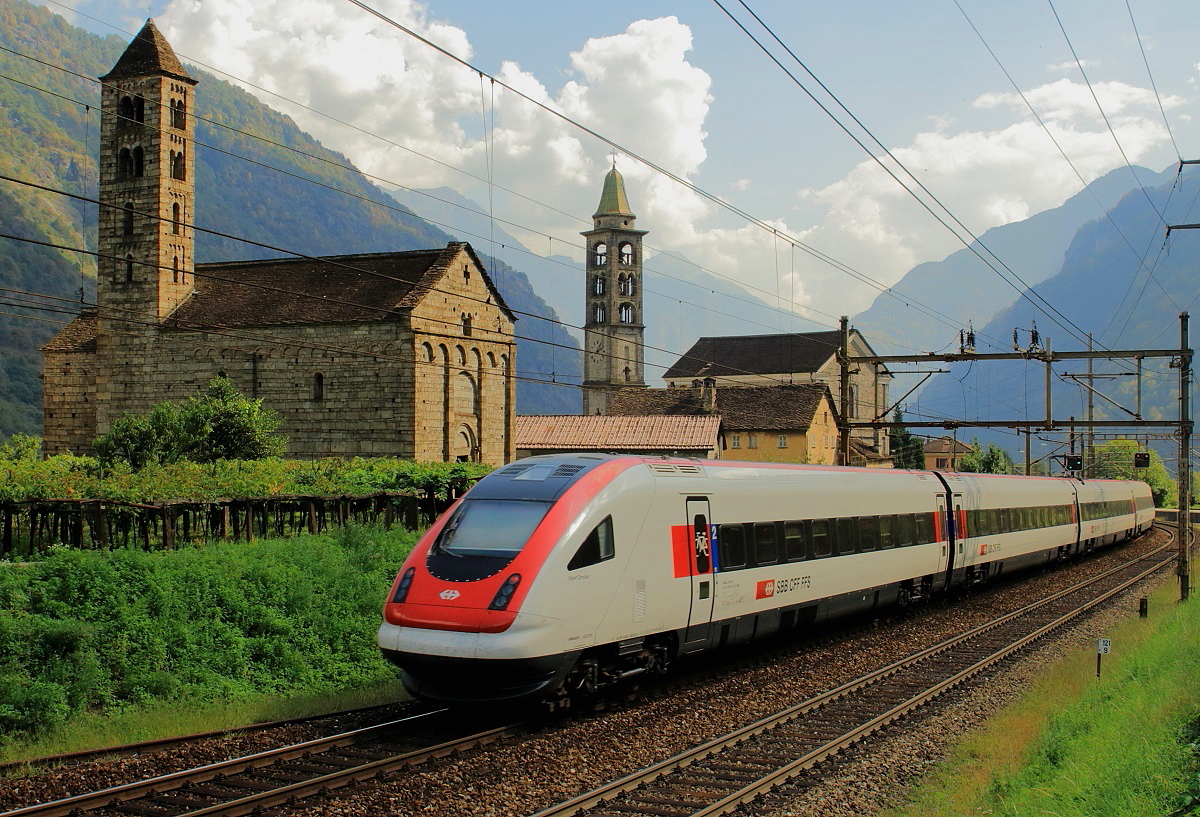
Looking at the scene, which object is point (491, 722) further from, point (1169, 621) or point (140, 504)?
point (1169, 621)

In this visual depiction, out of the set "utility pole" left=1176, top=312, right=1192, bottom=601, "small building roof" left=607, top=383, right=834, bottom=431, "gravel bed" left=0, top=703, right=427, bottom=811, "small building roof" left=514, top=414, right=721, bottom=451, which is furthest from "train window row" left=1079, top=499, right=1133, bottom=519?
"gravel bed" left=0, top=703, right=427, bottom=811

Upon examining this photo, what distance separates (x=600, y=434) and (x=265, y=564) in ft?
140

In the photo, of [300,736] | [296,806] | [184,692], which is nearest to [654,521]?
[300,736]

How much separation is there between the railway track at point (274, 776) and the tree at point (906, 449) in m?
77.6

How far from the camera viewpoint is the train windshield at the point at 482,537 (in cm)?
1175

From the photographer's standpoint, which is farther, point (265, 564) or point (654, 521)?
point (265, 564)

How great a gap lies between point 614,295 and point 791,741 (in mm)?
95535

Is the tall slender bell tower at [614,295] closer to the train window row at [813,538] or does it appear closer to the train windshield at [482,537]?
the train window row at [813,538]

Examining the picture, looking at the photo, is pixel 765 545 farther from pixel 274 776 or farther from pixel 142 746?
pixel 142 746

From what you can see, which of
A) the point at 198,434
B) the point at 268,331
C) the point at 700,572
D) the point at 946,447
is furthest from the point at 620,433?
the point at 946,447

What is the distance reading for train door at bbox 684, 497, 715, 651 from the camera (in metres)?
13.9

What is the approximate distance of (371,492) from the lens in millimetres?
24953

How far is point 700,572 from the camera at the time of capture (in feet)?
45.9

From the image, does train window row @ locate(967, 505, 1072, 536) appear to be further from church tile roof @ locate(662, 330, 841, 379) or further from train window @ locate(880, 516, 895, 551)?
church tile roof @ locate(662, 330, 841, 379)
